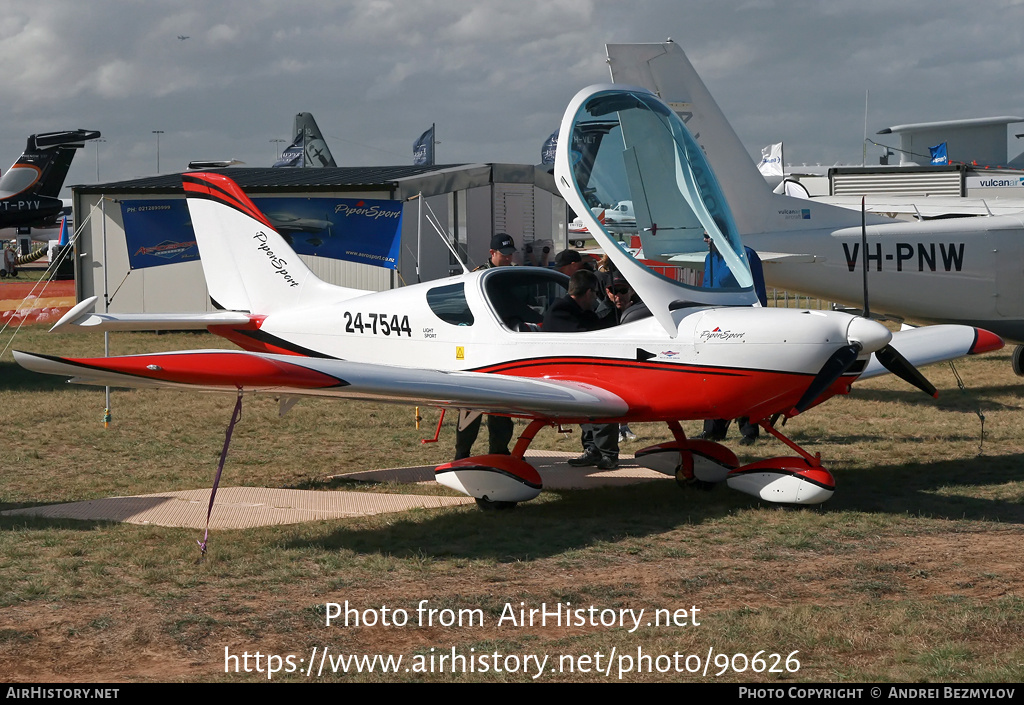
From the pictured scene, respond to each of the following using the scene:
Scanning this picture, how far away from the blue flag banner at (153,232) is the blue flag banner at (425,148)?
29.0 metres

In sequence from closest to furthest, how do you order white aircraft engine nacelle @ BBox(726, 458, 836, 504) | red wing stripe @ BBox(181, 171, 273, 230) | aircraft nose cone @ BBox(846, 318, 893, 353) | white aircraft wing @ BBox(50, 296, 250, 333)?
aircraft nose cone @ BBox(846, 318, 893, 353), white aircraft engine nacelle @ BBox(726, 458, 836, 504), white aircraft wing @ BBox(50, 296, 250, 333), red wing stripe @ BBox(181, 171, 273, 230)

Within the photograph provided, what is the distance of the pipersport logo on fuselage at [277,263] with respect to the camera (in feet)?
30.2

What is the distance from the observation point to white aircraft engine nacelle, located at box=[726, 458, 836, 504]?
6.57 meters

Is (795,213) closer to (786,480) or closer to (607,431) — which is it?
(607,431)

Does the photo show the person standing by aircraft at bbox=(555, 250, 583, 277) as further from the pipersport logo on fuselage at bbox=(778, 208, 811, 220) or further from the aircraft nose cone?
the pipersport logo on fuselage at bbox=(778, 208, 811, 220)

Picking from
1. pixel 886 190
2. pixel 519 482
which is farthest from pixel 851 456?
pixel 886 190

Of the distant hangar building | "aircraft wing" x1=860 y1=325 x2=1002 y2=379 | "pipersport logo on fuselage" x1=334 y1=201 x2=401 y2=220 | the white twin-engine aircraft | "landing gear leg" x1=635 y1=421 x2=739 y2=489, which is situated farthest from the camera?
the distant hangar building

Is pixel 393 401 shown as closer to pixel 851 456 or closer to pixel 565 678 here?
pixel 565 678

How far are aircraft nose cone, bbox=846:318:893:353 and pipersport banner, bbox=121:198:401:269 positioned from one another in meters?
6.88

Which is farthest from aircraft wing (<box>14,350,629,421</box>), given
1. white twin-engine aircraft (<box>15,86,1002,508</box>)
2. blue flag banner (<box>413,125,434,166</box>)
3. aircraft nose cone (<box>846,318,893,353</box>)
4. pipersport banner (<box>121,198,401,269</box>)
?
blue flag banner (<box>413,125,434,166</box>)

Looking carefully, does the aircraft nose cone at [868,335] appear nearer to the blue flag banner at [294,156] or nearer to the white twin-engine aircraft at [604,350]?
the white twin-engine aircraft at [604,350]

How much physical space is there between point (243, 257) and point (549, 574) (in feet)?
17.5

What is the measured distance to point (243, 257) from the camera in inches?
372

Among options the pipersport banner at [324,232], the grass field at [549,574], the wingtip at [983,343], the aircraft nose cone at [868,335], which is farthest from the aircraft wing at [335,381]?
A: the pipersport banner at [324,232]
